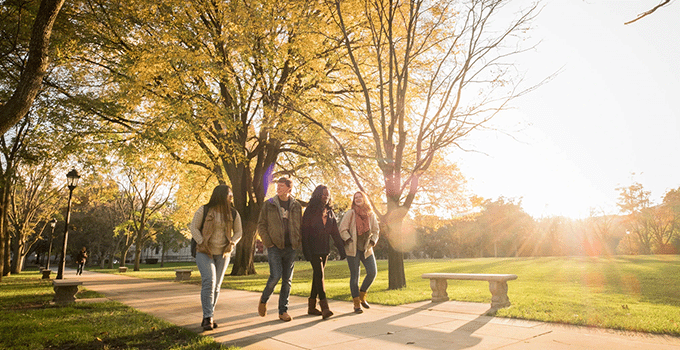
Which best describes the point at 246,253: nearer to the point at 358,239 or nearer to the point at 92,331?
the point at 358,239

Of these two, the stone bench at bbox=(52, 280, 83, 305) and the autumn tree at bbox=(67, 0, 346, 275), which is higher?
the autumn tree at bbox=(67, 0, 346, 275)

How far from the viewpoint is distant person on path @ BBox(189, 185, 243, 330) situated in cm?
533

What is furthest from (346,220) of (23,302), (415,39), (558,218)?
(558,218)

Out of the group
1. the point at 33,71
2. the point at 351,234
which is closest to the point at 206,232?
the point at 351,234

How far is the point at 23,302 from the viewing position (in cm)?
899

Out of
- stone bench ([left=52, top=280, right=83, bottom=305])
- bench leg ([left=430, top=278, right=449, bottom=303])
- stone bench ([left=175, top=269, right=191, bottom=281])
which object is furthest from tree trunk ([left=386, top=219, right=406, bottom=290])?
stone bench ([left=175, top=269, right=191, bottom=281])

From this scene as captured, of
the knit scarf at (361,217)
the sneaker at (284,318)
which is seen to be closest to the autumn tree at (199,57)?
the knit scarf at (361,217)

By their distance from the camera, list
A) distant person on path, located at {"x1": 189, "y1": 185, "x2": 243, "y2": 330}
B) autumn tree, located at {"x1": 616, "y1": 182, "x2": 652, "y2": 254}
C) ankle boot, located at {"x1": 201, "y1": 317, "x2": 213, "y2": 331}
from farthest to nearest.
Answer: autumn tree, located at {"x1": 616, "y1": 182, "x2": 652, "y2": 254}, distant person on path, located at {"x1": 189, "y1": 185, "x2": 243, "y2": 330}, ankle boot, located at {"x1": 201, "y1": 317, "x2": 213, "y2": 331}

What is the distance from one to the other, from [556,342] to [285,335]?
3.11m

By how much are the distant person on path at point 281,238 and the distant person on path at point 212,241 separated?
450mm

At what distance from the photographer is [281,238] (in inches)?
230

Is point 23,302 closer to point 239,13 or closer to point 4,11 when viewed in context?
point 4,11

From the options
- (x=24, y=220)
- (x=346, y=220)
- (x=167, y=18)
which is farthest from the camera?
(x=24, y=220)

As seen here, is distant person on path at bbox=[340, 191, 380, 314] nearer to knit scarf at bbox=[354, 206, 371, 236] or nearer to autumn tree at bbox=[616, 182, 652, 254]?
knit scarf at bbox=[354, 206, 371, 236]
